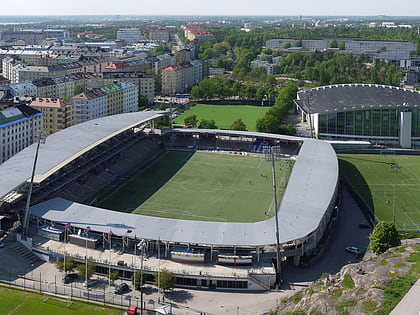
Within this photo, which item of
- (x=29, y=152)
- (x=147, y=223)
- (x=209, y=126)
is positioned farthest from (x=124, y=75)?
(x=147, y=223)

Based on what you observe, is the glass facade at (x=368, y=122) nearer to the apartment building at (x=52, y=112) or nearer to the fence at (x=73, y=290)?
the apartment building at (x=52, y=112)

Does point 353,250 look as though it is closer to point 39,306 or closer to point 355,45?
point 39,306

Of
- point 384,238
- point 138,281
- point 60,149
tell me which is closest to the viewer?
point 138,281

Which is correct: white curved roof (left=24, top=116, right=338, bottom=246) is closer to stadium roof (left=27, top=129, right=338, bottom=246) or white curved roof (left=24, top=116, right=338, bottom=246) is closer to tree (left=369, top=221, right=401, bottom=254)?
stadium roof (left=27, top=129, right=338, bottom=246)

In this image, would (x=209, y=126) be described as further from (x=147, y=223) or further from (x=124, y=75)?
(x=147, y=223)

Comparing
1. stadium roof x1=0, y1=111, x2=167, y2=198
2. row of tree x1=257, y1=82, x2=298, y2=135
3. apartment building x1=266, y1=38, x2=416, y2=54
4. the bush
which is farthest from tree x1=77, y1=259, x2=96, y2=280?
apartment building x1=266, y1=38, x2=416, y2=54

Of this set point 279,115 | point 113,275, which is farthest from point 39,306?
point 279,115

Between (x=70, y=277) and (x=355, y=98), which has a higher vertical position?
(x=355, y=98)

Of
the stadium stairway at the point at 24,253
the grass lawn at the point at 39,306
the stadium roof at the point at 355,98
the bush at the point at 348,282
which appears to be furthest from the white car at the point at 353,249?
the stadium roof at the point at 355,98
